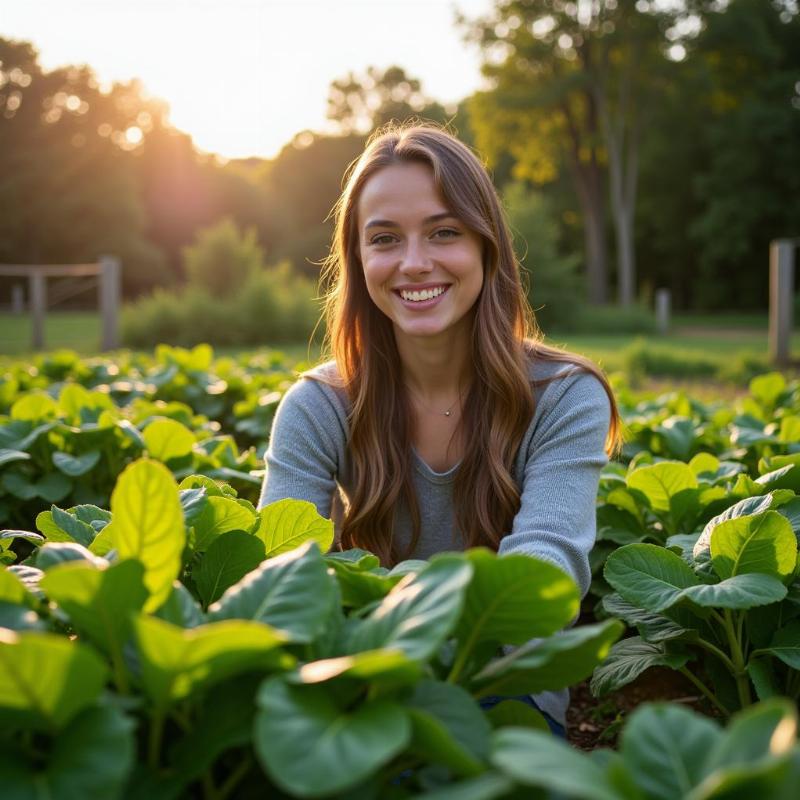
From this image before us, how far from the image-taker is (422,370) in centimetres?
269

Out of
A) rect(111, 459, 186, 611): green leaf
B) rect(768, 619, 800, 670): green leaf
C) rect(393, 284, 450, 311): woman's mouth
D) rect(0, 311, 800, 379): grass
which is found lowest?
rect(0, 311, 800, 379): grass

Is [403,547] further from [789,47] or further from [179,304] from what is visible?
[789,47]

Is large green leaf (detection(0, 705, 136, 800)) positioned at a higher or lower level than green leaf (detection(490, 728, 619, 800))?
lower

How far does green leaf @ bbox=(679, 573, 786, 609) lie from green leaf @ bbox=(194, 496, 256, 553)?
82 cm

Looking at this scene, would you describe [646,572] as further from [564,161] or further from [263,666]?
[564,161]

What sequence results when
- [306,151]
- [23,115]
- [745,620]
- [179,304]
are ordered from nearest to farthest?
[745,620] < [179,304] < [23,115] < [306,151]

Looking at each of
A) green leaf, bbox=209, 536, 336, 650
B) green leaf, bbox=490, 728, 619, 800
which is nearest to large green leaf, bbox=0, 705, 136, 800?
green leaf, bbox=209, 536, 336, 650

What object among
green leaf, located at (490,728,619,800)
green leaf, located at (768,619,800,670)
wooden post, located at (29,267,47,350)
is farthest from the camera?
wooden post, located at (29,267,47,350)

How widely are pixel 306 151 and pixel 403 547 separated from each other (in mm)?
51553

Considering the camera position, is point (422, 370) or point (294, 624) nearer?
point (294, 624)

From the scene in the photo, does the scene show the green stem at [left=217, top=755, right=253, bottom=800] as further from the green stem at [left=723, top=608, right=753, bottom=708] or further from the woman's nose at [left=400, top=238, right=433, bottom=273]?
the woman's nose at [left=400, top=238, right=433, bottom=273]

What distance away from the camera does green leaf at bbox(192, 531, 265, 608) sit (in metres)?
1.43

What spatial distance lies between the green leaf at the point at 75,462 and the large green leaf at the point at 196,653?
6.43 feet

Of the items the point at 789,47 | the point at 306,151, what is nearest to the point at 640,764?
the point at 789,47
